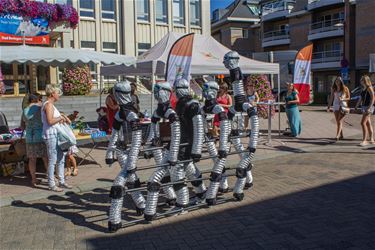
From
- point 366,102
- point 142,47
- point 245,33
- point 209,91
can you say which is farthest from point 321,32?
point 209,91

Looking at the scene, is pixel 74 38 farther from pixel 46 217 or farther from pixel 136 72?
pixel 46 217

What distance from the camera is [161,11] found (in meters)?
27.4

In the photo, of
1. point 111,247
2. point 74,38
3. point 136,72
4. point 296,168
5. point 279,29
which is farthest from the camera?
point 279,29

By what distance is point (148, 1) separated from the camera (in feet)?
87.2

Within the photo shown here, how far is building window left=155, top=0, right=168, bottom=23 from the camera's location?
27.1m

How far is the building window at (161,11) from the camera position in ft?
89.0

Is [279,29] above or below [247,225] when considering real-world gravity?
above

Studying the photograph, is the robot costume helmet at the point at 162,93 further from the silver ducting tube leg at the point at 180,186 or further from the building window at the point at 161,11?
the building window at the point at 161,11

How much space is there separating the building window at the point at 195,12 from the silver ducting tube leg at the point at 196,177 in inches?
928

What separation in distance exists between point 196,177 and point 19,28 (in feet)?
52.1

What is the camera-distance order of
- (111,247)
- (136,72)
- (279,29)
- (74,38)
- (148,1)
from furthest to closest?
1. (279,29)
2. (148,1)
3. (74,38)
4. (136,72)
5. (111,247)

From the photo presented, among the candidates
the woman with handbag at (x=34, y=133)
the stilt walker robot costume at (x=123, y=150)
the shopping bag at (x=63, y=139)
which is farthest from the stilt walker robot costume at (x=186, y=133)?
the woman with handbag at (x=34, y=133)

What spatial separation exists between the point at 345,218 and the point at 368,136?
6.47m

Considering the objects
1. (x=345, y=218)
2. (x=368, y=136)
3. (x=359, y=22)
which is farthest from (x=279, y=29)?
(x=345, y=218)
